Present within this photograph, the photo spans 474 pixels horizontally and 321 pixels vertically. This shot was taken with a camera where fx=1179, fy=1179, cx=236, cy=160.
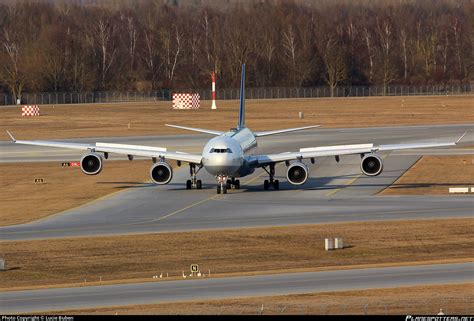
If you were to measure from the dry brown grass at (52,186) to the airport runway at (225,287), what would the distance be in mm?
20990

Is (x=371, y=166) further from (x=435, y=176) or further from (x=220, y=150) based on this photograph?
(x=435, y=176)

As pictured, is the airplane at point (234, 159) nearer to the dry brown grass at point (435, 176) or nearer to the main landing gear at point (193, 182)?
the main landing gear at point (193, 182)

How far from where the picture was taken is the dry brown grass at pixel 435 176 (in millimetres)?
76000

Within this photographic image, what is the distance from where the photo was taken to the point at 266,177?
282ft

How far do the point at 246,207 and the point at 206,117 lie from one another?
333ft

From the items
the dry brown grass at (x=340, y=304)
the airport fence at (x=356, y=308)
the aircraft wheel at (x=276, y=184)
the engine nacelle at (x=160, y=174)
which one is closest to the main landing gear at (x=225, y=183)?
the aircraft wheel at (x=276, y=184)

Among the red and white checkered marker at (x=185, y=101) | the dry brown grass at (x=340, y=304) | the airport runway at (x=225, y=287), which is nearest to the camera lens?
the dry brown grass at (x=340, y=304)

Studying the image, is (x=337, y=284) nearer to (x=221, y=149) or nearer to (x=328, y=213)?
(x=328, y=213)

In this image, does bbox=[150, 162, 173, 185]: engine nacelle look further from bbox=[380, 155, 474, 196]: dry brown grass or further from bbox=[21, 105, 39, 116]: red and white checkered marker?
bbox=[21, 105, 39, 116]: red and white checkered marker

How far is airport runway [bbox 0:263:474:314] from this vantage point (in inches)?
1624

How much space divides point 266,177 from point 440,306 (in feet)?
155

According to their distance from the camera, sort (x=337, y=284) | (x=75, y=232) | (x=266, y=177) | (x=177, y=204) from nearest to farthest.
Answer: (x=337, y=284) → (x=75, y=232) → (x=177, y=204) → (x=266, y=177)

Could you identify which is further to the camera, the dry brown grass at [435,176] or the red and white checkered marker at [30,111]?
the red and white checkered marker at [30,111]

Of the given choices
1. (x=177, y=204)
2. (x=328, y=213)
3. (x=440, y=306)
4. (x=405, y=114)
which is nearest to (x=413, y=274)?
(x=440, y=306)
